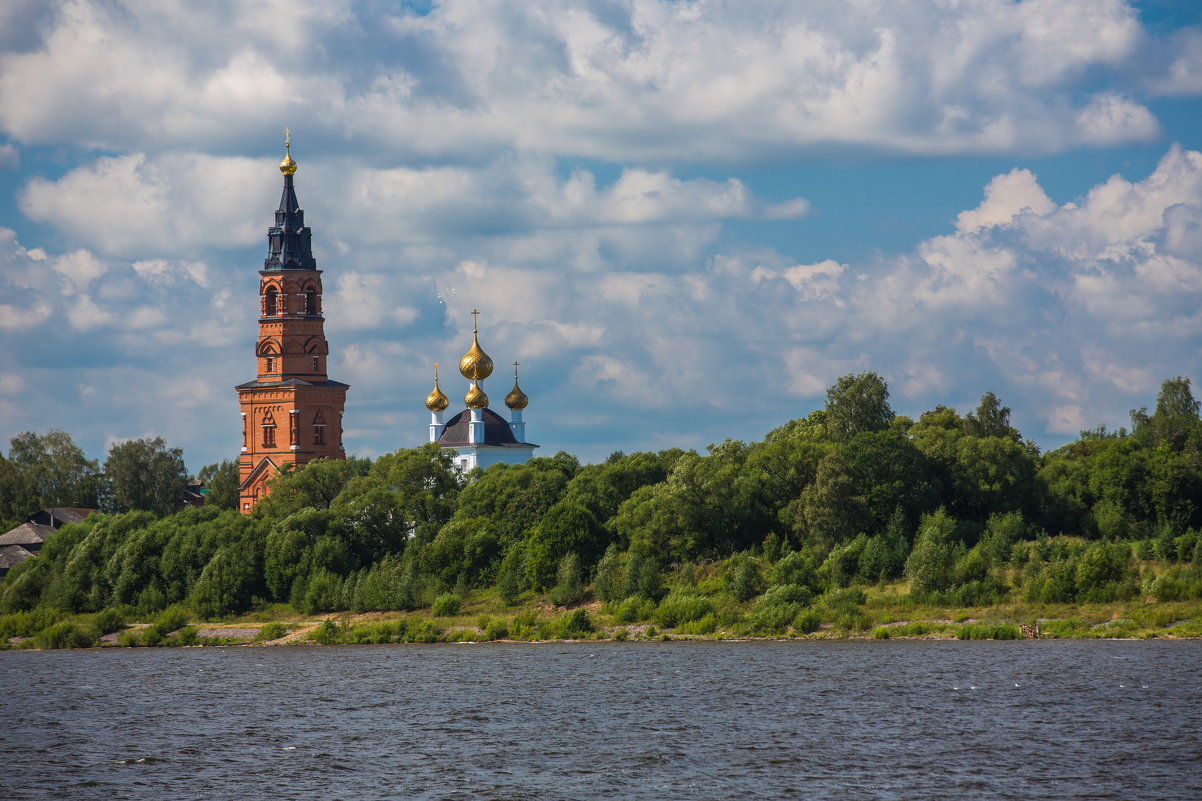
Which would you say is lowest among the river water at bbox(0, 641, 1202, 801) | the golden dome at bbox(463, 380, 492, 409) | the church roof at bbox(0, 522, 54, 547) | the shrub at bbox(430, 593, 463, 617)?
the river water at bbox(0, 641, 1202, 801)

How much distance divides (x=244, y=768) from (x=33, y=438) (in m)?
114

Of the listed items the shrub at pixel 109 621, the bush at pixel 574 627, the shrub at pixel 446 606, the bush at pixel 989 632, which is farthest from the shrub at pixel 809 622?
the shrub at pixel 109 621

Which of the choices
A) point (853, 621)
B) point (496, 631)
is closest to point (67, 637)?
point (496, 631)

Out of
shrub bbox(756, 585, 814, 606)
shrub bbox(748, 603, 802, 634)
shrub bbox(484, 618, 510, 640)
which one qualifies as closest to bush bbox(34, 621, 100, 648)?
shrub bbox(484, 618, 510, 640)

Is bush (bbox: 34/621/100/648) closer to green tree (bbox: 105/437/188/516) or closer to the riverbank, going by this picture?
the riverbank

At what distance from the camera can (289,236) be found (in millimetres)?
132750

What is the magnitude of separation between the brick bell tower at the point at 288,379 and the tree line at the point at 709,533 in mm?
24055

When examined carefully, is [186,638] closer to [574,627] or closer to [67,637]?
[67,637]

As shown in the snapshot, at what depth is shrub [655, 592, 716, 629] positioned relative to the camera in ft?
260

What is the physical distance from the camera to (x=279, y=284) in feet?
431

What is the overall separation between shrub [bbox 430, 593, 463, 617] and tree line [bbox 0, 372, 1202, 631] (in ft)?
2.07

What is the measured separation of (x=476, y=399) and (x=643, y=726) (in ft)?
287

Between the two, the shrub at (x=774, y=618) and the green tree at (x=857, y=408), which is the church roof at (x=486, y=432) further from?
the shrub at (x=774, y=618)

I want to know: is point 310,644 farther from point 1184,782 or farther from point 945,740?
point 1184,782
